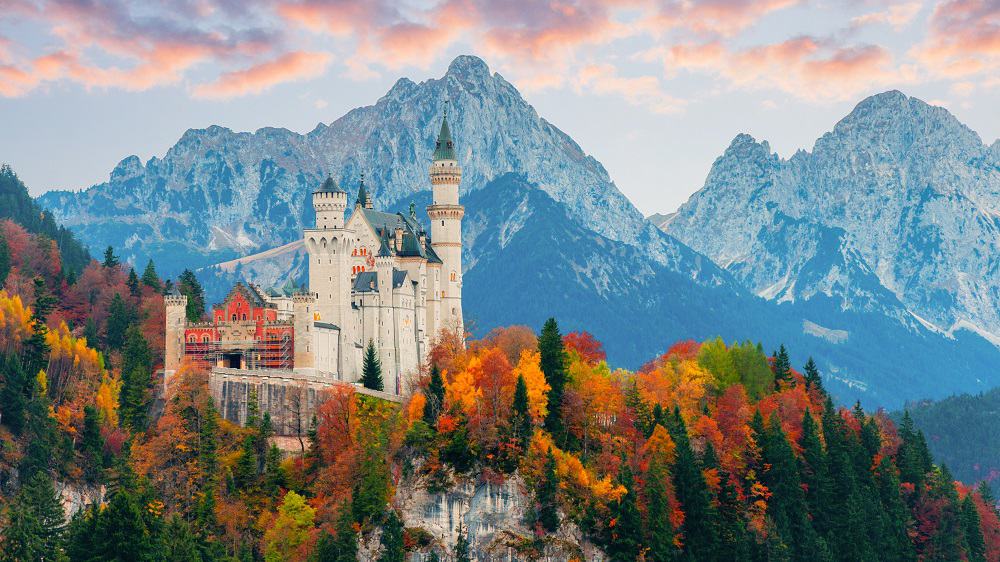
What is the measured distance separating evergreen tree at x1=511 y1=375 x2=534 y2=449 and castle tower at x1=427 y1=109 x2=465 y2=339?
30.4 metres

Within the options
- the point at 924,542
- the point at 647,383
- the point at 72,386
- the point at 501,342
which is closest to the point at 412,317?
the point at 501,342

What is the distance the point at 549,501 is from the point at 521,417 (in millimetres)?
7154

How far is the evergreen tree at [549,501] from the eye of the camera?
117 m

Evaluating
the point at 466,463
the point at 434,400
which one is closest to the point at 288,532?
the point at 466,463

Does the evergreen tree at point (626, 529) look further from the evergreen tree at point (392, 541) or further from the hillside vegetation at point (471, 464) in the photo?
the evergreen tree at point (392, 541)

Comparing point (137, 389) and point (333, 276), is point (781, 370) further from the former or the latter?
point (137, 389)

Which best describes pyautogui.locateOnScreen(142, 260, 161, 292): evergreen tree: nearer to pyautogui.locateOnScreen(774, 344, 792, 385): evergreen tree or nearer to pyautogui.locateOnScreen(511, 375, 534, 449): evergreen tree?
pyautogui.locateOnScreen(511, 375, 534, 449): evergreen tree

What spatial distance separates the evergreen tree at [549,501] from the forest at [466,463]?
16cm

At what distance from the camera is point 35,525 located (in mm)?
110125

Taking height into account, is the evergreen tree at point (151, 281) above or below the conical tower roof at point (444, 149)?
below

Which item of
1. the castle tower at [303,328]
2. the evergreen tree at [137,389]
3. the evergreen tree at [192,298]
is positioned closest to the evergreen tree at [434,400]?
the castle tower at [303,328]

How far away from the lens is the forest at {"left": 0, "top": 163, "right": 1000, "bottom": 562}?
117 metres

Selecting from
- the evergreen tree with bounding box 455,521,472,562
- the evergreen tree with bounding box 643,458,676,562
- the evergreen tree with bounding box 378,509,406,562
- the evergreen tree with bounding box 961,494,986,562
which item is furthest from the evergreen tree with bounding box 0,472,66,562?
the evergreen tree with bounding box 961,494,986,562

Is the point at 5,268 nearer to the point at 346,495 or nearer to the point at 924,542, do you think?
the point at 346,495
